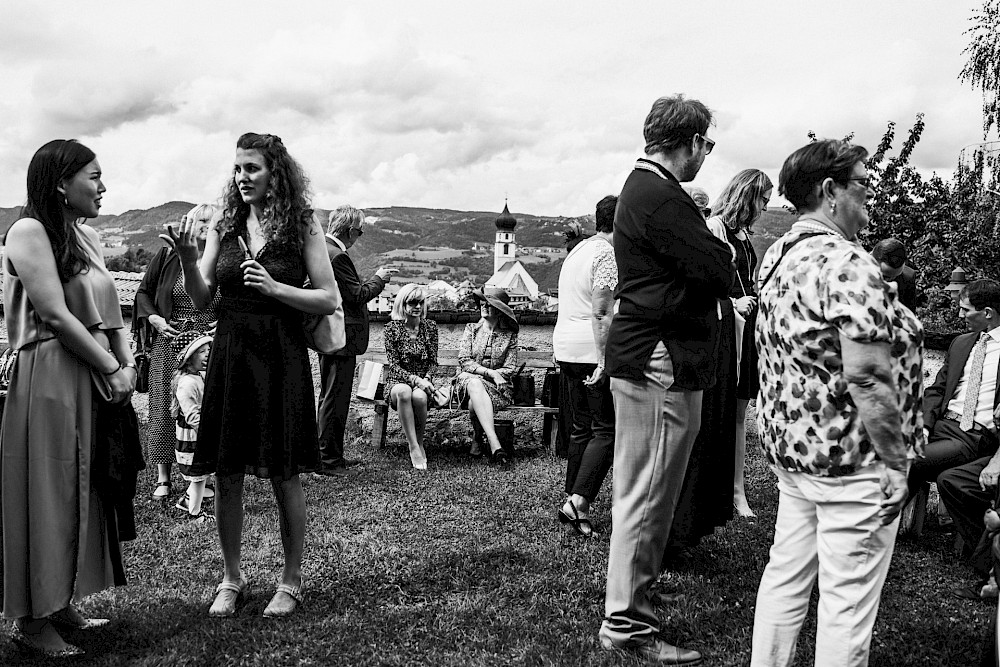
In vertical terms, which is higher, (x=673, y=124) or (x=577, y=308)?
(x=673, y=124)

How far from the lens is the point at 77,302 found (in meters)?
3.39

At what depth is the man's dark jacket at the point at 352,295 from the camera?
650 cm

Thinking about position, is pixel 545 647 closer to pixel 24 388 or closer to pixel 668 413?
pixel 668 413

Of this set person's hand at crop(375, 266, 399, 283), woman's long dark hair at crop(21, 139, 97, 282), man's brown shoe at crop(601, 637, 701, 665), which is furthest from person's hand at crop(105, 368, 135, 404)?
person's hand at crop(375, 266, 399, 283)

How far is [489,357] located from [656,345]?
463cm

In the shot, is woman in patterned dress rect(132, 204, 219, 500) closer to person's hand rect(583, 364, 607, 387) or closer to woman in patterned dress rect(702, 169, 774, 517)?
person's hand rect(583, 364, 607, 387)

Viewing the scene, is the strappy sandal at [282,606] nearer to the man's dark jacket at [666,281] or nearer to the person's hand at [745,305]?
the man's dark jacket at [666,281]

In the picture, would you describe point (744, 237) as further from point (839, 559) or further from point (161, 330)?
point (161, 330)

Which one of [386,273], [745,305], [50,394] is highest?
[386,273]

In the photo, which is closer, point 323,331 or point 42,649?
point 42,649

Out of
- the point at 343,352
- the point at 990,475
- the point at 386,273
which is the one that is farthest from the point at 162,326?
the point at 990,475

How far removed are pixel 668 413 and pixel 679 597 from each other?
121 cm

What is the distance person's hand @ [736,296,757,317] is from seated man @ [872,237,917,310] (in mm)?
1197

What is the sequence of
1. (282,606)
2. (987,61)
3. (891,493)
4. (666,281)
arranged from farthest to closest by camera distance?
(987,61) → (282,606) → (666,281) → (891,493)
